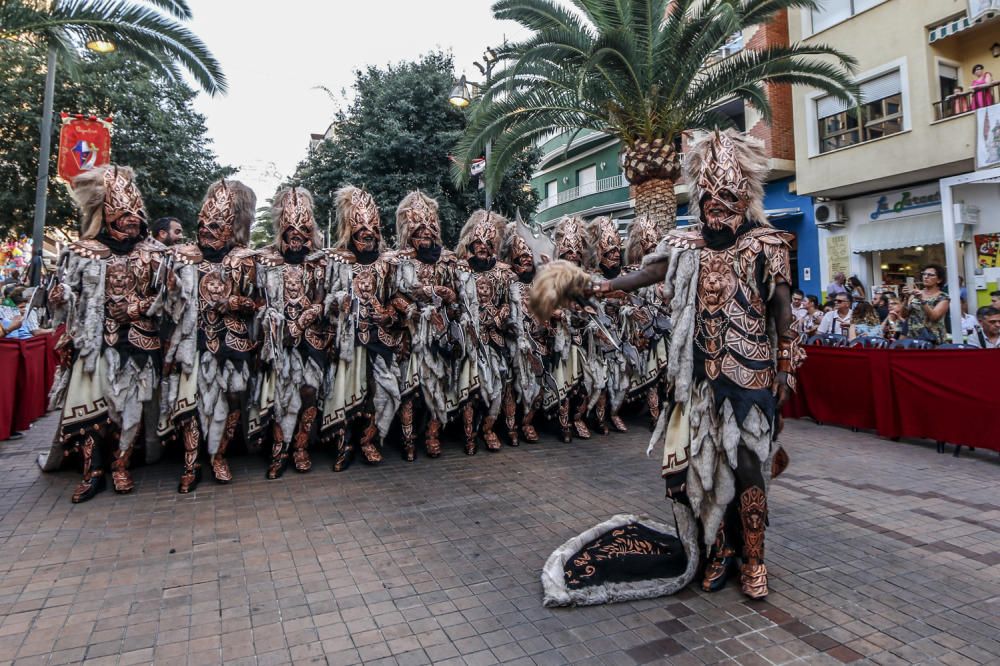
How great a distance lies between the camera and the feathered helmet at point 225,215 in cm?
554

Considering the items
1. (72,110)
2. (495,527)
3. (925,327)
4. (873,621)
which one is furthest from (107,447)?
(72,110)

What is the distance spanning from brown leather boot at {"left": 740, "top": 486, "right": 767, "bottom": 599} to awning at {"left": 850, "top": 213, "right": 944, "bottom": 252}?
46.9ft

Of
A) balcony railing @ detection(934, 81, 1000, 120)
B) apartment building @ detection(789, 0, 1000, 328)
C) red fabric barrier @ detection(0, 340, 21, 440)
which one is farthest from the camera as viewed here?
apartment building @ detection(789, 0, 1000, 328)

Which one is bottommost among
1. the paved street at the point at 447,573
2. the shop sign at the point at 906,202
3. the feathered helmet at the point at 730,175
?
the paved street at the point at 447,573

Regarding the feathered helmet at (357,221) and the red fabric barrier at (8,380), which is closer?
the feathered helmet at (357,221)

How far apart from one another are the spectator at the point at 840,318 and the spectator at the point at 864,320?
0.12 metres

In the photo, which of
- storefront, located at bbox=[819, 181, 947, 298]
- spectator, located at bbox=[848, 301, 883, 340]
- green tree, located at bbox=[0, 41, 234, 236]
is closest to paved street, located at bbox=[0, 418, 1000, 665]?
spectator, located at bbox=[848, 301, 883, 340]

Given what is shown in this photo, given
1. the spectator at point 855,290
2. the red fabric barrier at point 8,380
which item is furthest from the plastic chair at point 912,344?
the red fabric barrier at point 8,380

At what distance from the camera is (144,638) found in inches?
119

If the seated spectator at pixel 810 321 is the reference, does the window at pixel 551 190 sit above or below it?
above

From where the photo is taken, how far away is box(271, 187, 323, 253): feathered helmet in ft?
19.3

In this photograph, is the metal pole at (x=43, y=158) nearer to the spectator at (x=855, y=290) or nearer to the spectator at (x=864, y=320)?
the spectator at (x=864, y=320)

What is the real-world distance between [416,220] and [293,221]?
1232 millimetres

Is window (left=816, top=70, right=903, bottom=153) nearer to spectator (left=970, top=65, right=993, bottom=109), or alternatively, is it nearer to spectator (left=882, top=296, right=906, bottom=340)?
spectator (left=970, top=65, right=993, bottom=109)
